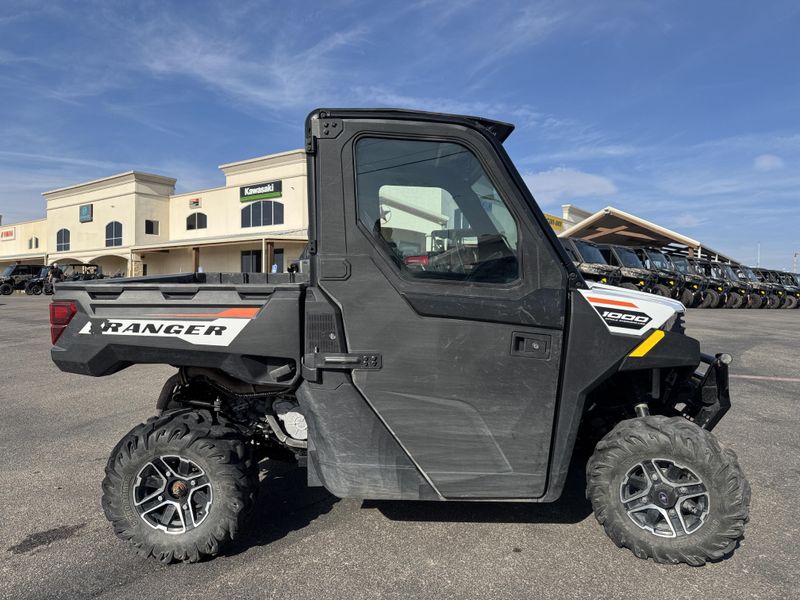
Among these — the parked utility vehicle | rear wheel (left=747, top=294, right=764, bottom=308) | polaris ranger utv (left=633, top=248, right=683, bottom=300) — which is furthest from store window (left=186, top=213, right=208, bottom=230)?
rear wheel (left=747, top=294, right=764, bottom=308)

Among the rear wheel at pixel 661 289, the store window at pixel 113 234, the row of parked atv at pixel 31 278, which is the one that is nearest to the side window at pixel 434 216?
the rear wheel at pixel 661 289

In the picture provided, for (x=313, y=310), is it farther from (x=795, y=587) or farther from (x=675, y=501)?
(x=795, y=587)

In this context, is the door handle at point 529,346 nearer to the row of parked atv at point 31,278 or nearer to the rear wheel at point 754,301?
the rear wheel at point 754,301

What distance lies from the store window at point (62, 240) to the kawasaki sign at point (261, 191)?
86.4ft

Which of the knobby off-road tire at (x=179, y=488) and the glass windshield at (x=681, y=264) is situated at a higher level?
the glass windshield at (x=681, y=264)

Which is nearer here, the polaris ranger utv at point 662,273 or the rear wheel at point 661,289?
the rear wheel at point 661,289

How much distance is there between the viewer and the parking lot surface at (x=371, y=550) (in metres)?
2.58

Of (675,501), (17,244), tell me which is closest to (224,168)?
(17,244)

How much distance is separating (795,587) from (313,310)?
2.71 meters

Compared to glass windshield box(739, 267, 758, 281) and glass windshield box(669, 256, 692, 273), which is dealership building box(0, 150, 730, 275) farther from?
glass windshield box(669, 256, 692, 273)

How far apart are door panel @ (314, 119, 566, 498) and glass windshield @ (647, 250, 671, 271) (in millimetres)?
19816

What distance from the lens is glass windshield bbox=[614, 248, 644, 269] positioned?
18969 mm

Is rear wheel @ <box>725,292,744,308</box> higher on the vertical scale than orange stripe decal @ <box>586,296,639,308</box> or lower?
lower

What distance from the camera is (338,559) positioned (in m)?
2.84
